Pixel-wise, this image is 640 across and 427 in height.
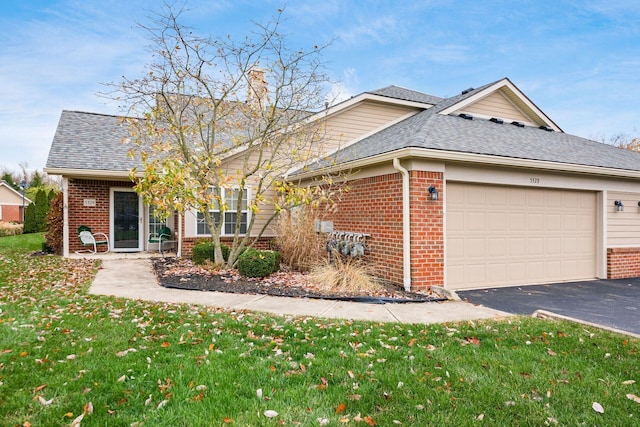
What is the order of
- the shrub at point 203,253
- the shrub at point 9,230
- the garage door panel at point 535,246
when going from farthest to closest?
the shrub at point 9,230 → the shrub at point 203,253 → the garage door panel at point 535,246

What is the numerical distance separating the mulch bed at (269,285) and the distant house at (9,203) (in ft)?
122

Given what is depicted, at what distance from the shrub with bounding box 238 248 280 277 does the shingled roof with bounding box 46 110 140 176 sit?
5.01 metres

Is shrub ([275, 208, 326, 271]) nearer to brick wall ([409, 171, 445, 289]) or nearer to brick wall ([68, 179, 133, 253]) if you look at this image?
brick wall ([409, 171, 445, 289])

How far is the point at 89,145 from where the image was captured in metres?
12.3

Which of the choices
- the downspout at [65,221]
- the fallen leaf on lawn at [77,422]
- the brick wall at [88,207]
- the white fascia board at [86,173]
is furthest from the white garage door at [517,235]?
the downspout at [65,221]

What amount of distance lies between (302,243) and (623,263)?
767cm

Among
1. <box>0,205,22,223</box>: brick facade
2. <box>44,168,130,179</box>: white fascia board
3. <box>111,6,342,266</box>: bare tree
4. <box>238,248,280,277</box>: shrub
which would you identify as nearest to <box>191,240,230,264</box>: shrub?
<box>111,6,342,266</box>: bare tree

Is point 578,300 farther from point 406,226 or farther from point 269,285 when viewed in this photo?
point 269,285

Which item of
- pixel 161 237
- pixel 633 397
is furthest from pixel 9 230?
pixel 633 397

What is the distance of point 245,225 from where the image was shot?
11.8 m

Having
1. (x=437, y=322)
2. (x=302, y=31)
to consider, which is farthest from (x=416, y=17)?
(x=437, y=322)

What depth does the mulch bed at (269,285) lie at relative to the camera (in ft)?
21.1

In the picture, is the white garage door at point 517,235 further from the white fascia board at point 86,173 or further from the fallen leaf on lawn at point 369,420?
the white fascia board at point 86,173

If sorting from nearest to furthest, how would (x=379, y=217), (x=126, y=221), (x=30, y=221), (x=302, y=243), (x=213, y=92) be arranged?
(x=379, y=217) → (x=302, y=243) → (x=213, y=92) → (x=126, y=221) → (x=30, y=221)
